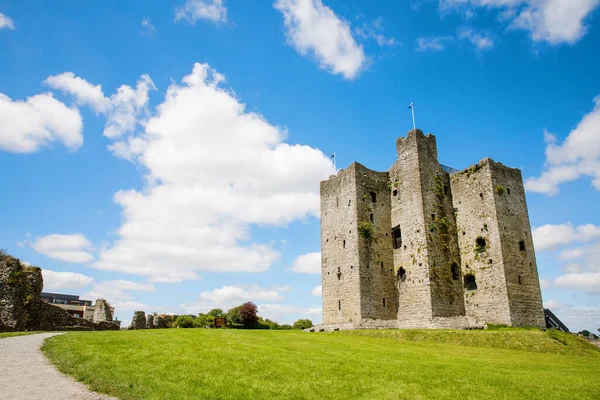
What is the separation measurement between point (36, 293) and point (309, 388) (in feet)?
66.2

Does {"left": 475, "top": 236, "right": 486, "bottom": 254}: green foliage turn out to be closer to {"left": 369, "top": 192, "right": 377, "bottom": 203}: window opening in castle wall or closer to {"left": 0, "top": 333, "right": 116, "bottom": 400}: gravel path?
{"left": 369, "top": 192, "right": 377, "bottom": 203}: window opening in castle wall

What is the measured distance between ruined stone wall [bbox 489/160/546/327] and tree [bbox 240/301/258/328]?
26692mm

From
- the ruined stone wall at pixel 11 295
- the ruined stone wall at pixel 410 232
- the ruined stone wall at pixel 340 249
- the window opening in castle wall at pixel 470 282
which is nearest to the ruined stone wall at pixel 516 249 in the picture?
the window opening in castle wall at pixel 470 282

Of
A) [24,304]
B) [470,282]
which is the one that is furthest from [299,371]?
[470,282]

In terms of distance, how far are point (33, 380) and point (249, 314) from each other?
124ft

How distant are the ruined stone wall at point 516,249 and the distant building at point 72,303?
266 feet

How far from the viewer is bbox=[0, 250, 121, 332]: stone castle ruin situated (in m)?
22.2

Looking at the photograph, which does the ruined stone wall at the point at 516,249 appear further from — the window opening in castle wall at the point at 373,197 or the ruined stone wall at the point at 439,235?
the window opening in castle wall at the point at 373,197

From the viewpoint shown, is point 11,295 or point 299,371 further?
point 11,295

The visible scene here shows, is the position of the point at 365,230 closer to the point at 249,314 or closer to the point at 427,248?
the point at 427,248

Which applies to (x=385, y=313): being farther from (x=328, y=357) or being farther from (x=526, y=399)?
(x=526, y=399)

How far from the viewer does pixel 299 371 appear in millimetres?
12164

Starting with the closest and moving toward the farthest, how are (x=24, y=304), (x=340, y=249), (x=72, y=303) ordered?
(x=24, y=304)
(x=340, y=249)
(x=72, y=303)

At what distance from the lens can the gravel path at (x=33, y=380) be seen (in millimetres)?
8586
